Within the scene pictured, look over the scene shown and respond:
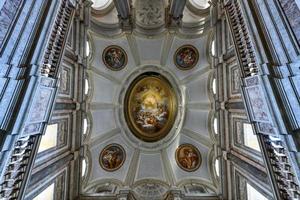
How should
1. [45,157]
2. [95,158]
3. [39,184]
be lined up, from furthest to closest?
[95,158], [45,157], [39,184]

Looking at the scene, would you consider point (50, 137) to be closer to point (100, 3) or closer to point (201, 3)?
point (100, 3)

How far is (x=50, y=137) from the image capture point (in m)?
11.5

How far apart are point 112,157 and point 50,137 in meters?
7.46

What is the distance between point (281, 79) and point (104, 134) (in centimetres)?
1437

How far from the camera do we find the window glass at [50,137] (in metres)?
11.0

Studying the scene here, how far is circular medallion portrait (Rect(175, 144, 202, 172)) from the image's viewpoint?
17625 mm

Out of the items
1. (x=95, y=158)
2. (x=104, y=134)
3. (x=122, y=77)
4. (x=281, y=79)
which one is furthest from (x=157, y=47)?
(x=281, y=79)

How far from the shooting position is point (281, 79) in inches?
233

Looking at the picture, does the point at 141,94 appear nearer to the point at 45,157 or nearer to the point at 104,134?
Answer: the point at 104,134

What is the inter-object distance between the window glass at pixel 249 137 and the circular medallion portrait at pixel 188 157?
6.32 meters

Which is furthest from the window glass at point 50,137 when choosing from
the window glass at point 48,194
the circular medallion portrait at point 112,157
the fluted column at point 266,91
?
the fluted column at point 266,91

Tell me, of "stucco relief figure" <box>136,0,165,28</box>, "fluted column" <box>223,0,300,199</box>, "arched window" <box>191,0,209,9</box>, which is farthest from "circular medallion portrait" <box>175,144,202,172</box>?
"fluted column" <box>223,0,300,199</box>

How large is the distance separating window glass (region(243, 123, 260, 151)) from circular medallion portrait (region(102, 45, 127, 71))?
34.4ft

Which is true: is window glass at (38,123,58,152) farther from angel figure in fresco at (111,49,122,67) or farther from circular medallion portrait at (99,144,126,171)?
angel figure in fresco at (111,49,122,67)
